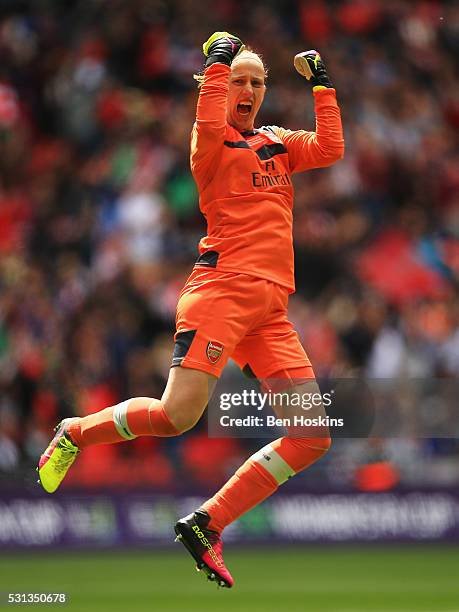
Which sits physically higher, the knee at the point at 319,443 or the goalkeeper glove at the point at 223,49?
the goalkeeper glove at the point at 223,49

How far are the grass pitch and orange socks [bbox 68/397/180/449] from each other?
4.45ft

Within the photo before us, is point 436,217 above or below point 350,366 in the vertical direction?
above

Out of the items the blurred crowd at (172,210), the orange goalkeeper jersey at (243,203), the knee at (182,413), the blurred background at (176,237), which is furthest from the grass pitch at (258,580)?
the orange goalkeeper jersey at (243,203)

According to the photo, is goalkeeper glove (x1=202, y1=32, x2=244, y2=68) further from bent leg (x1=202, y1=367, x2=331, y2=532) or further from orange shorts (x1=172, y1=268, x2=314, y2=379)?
bent leg (x1=202, y1=367, x2=331, y2=532)

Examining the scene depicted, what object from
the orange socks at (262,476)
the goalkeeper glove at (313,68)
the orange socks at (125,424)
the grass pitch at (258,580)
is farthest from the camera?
the grass pitch at (258,580)

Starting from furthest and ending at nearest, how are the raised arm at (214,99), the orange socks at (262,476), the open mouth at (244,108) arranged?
1. the open mouth at (244,108)
2. the orange socks at (262,476)
3. the raised arm at (214,99)

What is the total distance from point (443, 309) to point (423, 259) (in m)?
1.04

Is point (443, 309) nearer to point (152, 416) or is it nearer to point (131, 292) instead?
point (131, 292)

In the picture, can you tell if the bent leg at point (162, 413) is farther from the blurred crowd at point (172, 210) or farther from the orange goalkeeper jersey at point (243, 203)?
the blurred crowd at point (172, 210)

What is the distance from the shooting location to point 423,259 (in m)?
13.4

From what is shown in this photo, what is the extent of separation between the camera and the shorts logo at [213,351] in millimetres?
6332

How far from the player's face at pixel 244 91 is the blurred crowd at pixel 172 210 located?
186 inches

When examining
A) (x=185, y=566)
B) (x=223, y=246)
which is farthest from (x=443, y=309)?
(x=223, y=246)

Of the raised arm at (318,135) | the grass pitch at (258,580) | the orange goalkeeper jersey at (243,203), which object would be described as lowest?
the grass pitch at (258,580)
